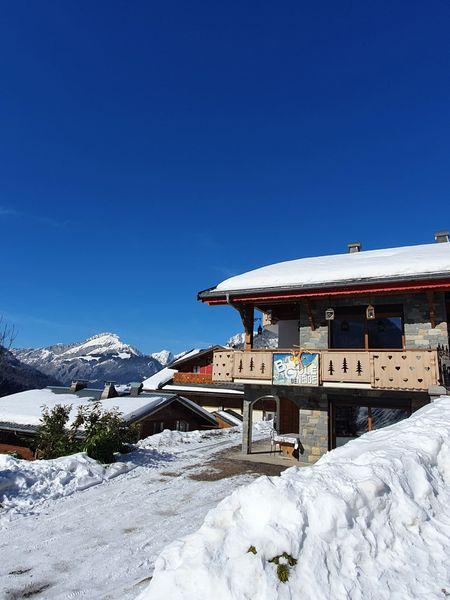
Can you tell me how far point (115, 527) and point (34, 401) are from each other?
67.0 feet

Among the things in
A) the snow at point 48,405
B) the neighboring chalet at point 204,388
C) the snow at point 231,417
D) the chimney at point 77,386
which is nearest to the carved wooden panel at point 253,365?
the snow at point 48,405

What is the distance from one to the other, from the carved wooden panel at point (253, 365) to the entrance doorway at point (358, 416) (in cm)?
269

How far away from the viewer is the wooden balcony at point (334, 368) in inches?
464

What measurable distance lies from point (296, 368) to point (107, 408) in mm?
12332

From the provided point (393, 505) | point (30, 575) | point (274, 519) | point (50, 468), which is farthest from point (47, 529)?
point (393, 505)

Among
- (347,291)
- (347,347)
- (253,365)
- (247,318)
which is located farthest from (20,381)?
(347,291)

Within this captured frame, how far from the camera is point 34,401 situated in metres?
25.8

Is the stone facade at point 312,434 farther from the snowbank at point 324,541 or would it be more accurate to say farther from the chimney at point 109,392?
the chimney at point 109,392

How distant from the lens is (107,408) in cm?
2208

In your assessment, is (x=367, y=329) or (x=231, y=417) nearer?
(x=367, y=329)

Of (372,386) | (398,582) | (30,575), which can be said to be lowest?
(30,575)

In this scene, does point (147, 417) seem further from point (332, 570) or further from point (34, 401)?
point (332, 570)

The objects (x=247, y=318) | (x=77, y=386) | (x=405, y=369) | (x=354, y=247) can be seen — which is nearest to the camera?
(x=405, y=369)

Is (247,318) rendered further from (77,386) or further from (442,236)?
(77,386)
